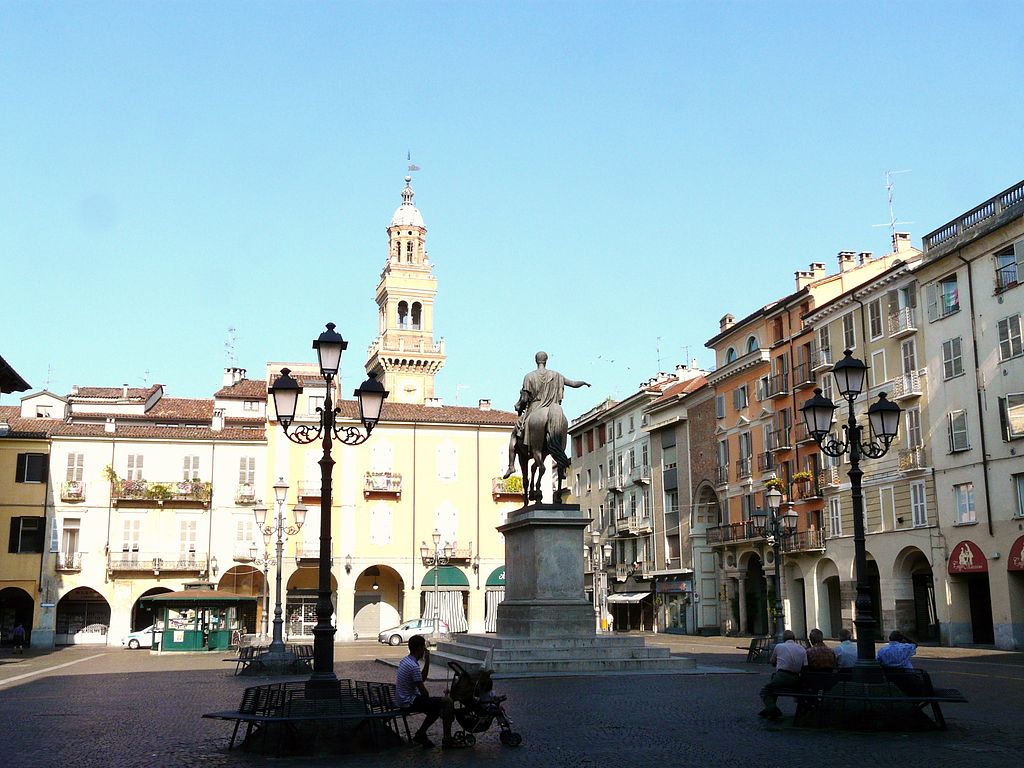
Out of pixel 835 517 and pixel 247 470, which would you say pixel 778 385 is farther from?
pixel 247 470

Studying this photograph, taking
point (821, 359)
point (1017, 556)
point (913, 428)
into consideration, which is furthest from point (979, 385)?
point (821, 359)

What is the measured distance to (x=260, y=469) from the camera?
63844 mm

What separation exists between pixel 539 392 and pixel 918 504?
25.4 metres

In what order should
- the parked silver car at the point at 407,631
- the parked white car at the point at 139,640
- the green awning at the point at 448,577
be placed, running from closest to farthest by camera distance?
1. the parked silver car at the point at 407,631
2. the parked white car at the point at 139,640
3. the green awning at the point at 448,577

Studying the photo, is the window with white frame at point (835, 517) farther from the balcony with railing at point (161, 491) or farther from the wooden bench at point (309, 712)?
the wooden bench at point (309, 712)

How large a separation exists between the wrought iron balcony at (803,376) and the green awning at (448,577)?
76.2 feet

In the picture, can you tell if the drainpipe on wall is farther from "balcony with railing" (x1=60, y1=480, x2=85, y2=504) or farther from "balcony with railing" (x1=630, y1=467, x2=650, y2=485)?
"balcony with railing" (x1=60, y1=480, x2=85, y2=504)

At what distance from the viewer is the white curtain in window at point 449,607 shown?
6406 cm

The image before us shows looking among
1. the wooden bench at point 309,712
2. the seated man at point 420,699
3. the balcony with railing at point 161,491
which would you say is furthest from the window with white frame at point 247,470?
the seated man at point 420,699

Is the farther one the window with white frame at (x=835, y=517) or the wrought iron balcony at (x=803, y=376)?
the wrought iron balcony at (x=803, y=376)

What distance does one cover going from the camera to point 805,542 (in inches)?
2084

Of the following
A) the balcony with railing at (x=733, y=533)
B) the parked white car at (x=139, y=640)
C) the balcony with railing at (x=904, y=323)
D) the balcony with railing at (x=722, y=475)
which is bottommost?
the parked white car at (x=139, y=640)

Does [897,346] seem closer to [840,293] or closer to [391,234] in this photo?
[840,293]

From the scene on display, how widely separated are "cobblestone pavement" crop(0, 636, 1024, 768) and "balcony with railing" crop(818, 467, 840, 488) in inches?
971
